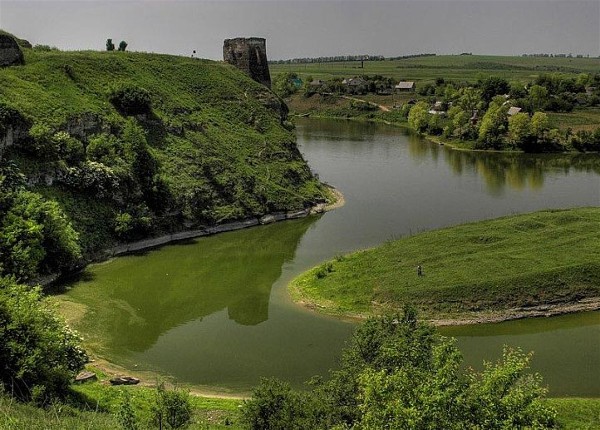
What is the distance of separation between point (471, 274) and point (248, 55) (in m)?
57.9

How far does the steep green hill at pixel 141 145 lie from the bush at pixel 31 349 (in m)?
21.0

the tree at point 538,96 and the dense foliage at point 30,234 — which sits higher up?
the tree at point 538,96

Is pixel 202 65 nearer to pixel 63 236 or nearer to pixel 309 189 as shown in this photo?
pixel 309 189

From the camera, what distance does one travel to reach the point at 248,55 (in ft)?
277

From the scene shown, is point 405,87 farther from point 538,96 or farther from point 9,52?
point 9,52

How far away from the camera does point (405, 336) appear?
23062 mm

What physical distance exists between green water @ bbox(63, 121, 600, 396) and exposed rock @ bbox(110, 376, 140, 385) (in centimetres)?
181

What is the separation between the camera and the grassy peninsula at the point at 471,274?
116ft

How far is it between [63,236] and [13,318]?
18.9 meters

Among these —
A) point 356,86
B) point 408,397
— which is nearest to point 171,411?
point 408,397

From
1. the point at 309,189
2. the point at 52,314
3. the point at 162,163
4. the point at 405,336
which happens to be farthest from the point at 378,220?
the point at 52,314

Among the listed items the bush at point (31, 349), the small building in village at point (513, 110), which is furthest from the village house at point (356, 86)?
the bush at point (31, 349)

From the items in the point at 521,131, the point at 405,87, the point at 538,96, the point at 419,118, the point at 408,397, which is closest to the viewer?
the point at 408,397

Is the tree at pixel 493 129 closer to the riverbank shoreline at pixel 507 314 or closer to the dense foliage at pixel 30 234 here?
the riverbank shoreline at pixel 507 314
